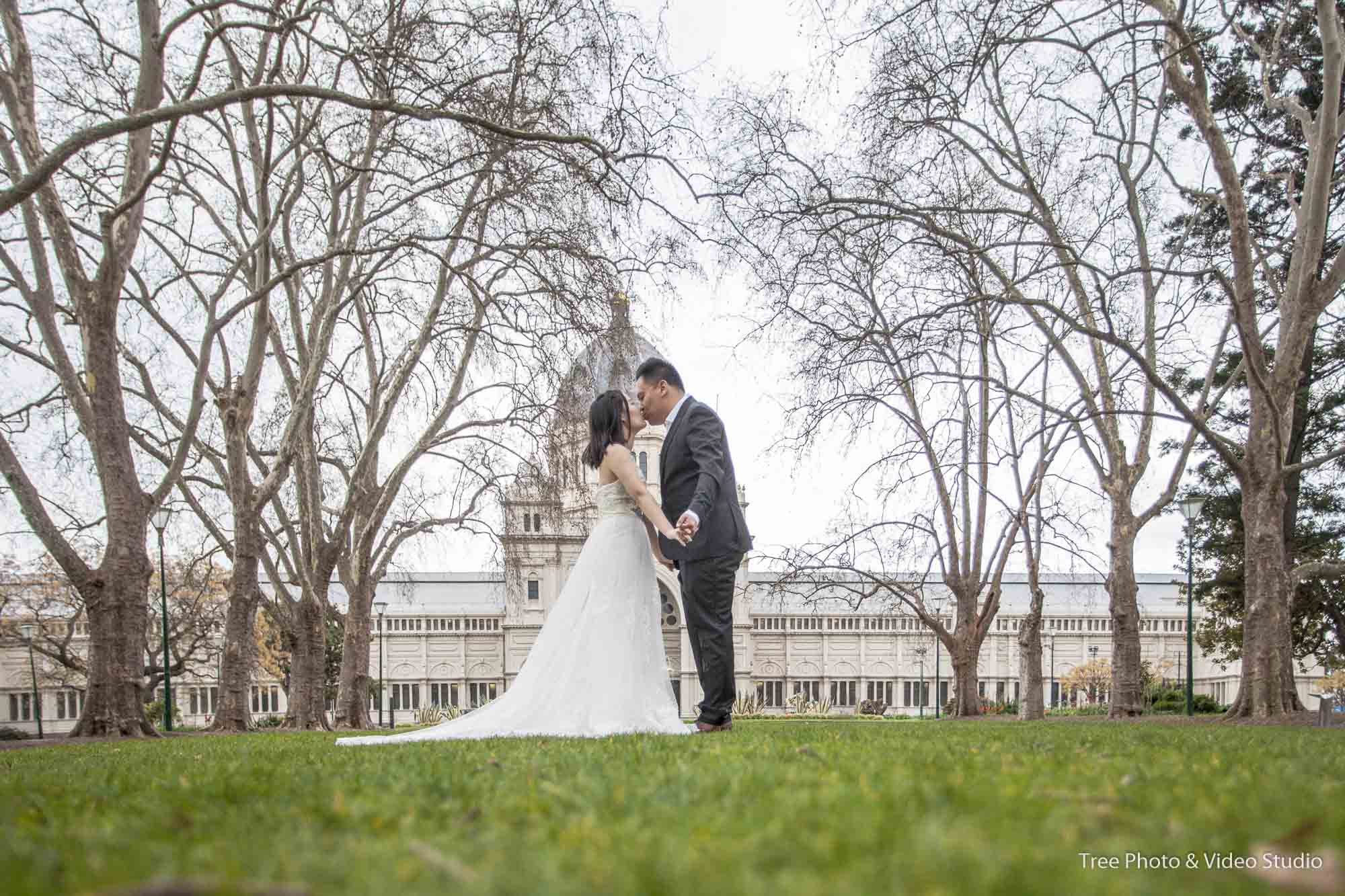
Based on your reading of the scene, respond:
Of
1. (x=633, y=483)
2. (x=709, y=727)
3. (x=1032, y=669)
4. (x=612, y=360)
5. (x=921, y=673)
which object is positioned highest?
(x=612, y=360)

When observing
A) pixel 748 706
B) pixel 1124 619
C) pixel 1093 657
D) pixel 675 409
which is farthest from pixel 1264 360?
pixel 1093 657

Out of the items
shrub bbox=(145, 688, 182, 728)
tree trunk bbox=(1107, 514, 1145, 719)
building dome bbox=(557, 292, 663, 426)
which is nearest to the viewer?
building dome bbox=(557, 292, 663, 426)

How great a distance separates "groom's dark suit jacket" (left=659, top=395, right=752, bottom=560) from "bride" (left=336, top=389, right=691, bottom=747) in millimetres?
259

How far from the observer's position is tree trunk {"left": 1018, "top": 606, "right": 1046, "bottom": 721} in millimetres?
25125

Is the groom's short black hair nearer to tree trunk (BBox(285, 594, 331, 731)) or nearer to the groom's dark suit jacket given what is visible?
the groom's dark suit jacket

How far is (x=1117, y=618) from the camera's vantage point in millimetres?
19766

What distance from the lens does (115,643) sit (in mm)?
14047

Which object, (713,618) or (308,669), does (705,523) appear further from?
(308,669)

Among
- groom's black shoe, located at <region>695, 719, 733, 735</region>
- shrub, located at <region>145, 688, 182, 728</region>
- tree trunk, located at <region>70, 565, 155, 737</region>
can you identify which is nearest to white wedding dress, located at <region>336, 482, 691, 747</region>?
groom's black shoe, located at <region>695, 719, 733, 735</region>

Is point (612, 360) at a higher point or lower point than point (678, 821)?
higher

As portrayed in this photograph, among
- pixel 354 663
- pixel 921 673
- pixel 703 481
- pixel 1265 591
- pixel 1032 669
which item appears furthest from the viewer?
pixel 921 673

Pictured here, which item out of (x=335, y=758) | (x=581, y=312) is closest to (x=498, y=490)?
(x=581, y=312)

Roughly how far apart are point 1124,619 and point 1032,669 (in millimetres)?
6106

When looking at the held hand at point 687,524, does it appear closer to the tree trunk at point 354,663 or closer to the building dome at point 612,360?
the building dome at point 612,360
